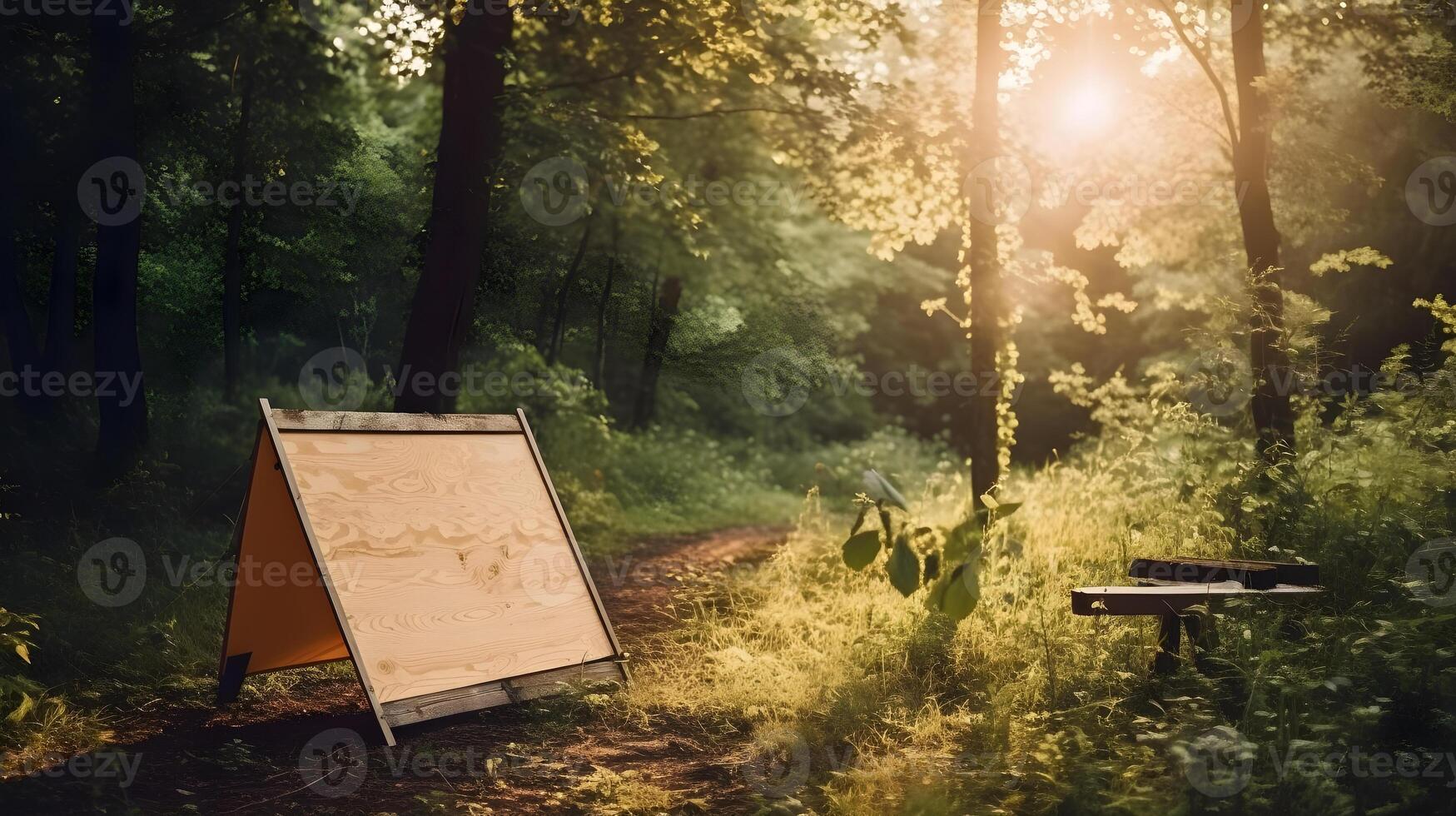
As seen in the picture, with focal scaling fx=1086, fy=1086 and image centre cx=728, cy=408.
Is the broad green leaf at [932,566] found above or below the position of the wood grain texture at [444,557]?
above

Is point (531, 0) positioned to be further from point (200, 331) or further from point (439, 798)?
point (439, 798)

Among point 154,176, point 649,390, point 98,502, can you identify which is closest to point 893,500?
point 98,502

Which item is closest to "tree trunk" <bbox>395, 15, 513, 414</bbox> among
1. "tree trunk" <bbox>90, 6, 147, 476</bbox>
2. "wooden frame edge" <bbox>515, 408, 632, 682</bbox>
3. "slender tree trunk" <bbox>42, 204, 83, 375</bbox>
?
"wooden frame edge" <bbox>515, 408, 632, 682</bbox>

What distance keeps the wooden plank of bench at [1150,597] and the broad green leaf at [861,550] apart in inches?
87.9

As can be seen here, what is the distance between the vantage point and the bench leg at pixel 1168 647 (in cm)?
601

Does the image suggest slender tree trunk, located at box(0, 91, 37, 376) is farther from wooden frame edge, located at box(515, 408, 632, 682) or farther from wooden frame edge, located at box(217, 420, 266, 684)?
wooden frame edge, located at box(515, 408, 632, 682)

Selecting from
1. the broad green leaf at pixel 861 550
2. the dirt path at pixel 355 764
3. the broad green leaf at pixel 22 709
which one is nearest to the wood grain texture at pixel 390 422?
the dirt path at pixel 355 764

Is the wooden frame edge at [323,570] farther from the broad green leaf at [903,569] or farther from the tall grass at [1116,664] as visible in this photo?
the broad green leaf at [903,569]

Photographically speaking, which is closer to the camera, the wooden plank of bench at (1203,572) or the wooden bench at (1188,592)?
the wooden bench at (1188,592)

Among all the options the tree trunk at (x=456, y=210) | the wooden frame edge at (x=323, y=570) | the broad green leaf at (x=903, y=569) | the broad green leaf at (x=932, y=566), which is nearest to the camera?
the broad green leaf at (x=903, y=569)

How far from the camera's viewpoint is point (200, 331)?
12.0 metres

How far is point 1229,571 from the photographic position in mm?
6301

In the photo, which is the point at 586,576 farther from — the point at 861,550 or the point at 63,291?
the point at 63,291

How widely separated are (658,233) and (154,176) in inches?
342
